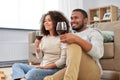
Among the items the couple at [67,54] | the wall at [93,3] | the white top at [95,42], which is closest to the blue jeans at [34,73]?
the couple at [67,54]

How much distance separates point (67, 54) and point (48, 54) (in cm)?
30

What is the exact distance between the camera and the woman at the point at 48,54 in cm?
150

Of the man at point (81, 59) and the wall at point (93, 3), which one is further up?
the wall at point (93, 3)

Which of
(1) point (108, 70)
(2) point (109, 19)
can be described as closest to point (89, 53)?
(1) point (108, 70)

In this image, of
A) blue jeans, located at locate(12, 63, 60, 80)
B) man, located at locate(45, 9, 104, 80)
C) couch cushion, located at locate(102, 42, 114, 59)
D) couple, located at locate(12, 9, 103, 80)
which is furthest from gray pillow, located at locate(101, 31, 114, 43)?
blue jeans, located at locate(12, 63, 60, 80)

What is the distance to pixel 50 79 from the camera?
1316mm

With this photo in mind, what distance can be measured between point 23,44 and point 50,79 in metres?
2.88

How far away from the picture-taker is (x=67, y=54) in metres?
1.37

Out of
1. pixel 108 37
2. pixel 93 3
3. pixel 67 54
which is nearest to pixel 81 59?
pixel 67 54

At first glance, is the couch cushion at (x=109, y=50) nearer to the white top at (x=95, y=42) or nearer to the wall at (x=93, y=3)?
the white top at (x=95, y=42)

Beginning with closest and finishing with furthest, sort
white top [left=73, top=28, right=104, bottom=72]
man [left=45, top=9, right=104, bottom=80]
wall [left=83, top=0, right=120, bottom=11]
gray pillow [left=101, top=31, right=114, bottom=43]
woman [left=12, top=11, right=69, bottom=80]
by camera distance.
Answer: man [left=45, top=9, right=104, bottom=80]
white top [left=73, top=28, right=104, bottom=72]
woman [left=12, top=11, right=69, bottom=80]
gray pillow [left=101, top=31, right=114, bottom=43]
wall [left=83, top=0, right=120, bottom=11]

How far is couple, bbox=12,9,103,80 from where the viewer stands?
1321 millimetres

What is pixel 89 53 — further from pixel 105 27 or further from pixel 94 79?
pixel 105 27

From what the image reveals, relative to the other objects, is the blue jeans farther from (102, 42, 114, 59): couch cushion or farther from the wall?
the wall
